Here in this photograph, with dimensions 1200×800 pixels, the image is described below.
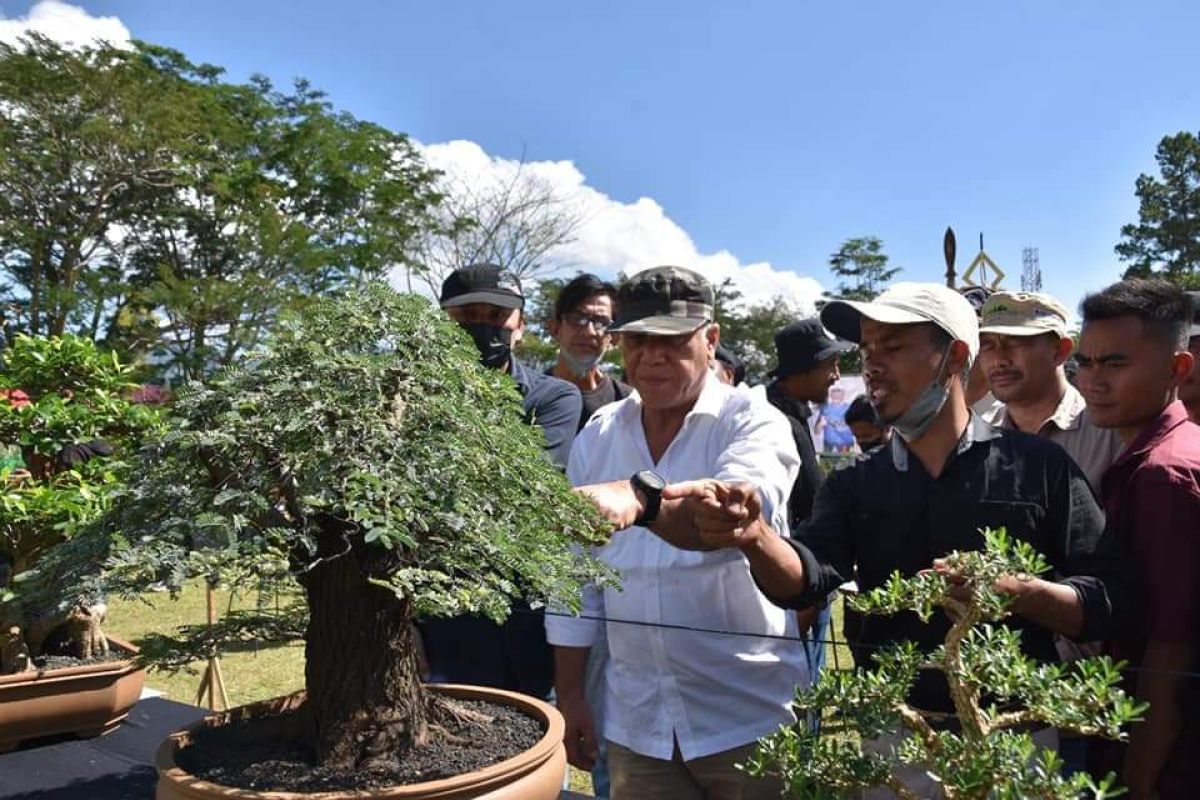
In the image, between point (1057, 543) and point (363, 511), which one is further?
point (1057, 543)

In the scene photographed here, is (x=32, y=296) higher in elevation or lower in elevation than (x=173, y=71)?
lower

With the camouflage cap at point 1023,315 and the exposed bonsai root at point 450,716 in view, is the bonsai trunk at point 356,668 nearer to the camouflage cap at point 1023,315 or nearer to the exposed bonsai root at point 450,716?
the exposed bonsai root at point 450,716

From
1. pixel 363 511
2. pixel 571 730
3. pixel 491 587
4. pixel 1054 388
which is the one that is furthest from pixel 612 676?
pixel 1054 388

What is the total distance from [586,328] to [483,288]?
65 cm

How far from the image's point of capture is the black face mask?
2.73 meters

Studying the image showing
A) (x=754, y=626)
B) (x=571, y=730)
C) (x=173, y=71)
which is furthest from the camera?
(x=173, y=71)

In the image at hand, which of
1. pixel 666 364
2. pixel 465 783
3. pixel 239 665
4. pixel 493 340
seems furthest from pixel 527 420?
pixel 239 665

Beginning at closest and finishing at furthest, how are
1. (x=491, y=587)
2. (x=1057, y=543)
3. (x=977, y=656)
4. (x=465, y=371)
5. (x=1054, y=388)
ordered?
(x=977, y=656)
(x=491, y=587)
(x=465, y=371)
(x=1057, y=543)
(x=1054, y=388)

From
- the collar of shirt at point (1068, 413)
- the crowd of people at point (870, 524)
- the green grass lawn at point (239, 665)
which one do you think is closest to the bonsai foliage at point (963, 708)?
the crowd of people at point (870, 524)

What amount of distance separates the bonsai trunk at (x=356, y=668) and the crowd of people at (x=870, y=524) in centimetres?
38

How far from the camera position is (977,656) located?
1.07 meters

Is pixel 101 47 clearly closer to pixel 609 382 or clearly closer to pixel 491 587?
pixel 609 382

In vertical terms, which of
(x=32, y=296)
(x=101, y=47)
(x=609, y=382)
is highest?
(x=101, y=47)

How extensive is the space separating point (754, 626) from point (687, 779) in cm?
38
